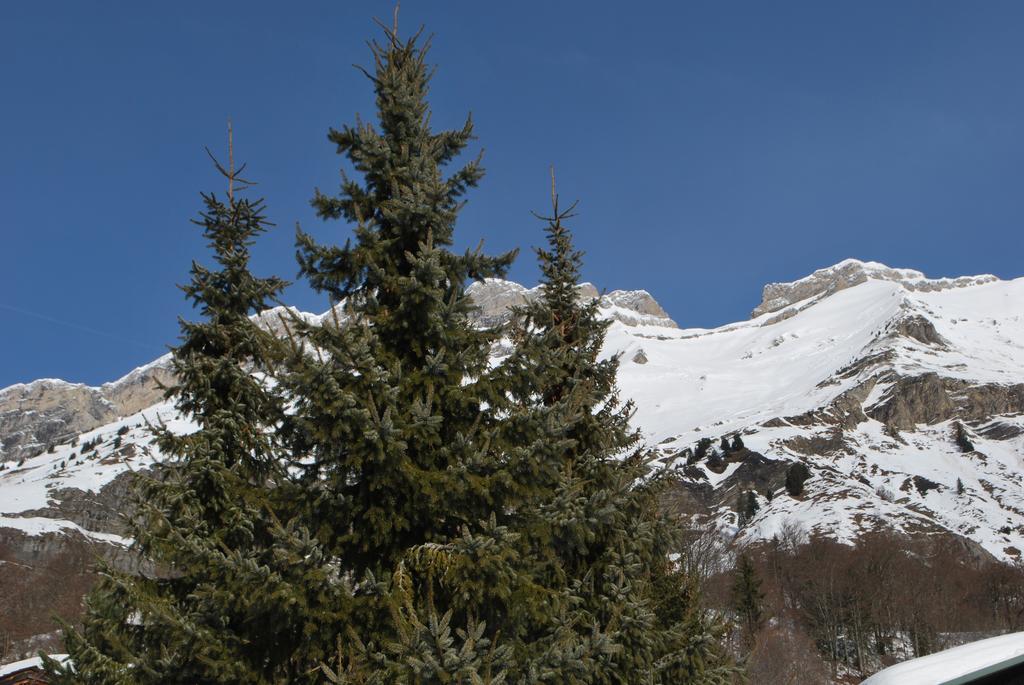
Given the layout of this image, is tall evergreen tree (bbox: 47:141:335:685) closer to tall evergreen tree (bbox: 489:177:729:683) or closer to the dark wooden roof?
tall evergreen tree (bbox: 489:177:729:683)

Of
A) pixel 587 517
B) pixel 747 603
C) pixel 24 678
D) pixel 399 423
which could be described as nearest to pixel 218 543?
pixel 399 423

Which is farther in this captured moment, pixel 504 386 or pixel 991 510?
pixel 991 510

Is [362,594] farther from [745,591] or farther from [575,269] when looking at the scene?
[745,591]

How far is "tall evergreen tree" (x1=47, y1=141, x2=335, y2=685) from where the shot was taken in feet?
24.8

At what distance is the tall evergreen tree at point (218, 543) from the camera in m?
7.55

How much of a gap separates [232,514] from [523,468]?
6.07 meters

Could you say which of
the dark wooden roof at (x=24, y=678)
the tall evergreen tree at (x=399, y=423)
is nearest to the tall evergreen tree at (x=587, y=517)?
the tall evergreen tree at (x=399, y=423)

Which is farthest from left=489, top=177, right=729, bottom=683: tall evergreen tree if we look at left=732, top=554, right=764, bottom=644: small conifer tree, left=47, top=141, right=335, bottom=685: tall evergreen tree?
left=732, top=554, right=764, bottom=644: small conifer tree

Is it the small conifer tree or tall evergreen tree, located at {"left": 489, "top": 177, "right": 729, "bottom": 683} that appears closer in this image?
tall evergreen tree, located at {"left": 489, "top": 177, "right": 729, "bottom": 683}

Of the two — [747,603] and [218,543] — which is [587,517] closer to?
[218,543]

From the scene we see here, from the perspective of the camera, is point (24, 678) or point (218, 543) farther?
point (24, 678)

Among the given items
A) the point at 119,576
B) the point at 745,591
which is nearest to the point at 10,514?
the point at 745,591

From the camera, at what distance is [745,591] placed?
6744 centimetres

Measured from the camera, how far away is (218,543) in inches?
420
